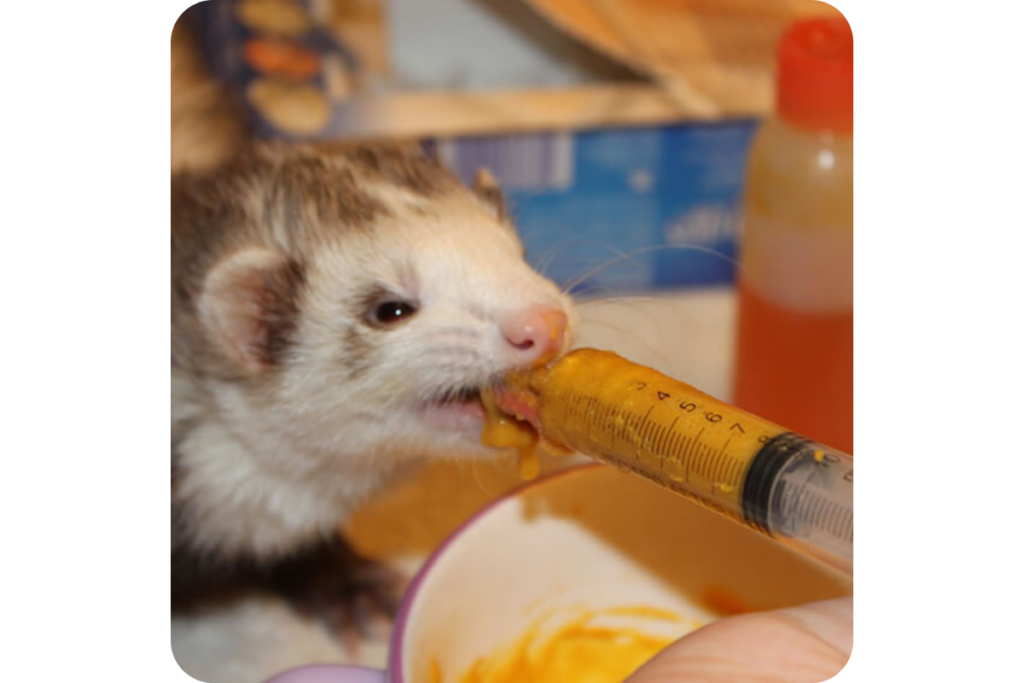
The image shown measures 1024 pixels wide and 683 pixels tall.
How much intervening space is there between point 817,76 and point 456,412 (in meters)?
0.50

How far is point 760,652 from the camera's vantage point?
691mm

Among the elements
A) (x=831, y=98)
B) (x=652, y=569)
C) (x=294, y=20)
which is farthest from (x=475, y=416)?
(x=294, y=20)

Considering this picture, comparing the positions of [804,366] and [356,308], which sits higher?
[356,308]

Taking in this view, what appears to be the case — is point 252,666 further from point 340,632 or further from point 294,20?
point 294,20

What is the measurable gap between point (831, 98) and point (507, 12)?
2.23 feet

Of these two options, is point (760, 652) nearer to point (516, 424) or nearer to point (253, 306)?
point (516, 424)

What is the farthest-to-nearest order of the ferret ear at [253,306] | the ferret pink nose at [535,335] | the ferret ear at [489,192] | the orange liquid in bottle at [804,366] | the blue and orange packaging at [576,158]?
the blue and orange packaging at [576,158] < the orange liquid in bottle at [804,366] < the ferret ear at [489,192] < the ferret ear at [253,306] < the ferret pink nose at [535,335]

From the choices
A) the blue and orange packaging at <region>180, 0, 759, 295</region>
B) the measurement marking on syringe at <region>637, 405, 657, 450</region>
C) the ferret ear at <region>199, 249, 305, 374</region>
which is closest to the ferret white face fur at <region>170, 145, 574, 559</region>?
the ferret ear at <region>199, 249, 305, 374</region>

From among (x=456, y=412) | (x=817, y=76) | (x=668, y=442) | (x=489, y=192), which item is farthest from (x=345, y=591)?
(x=817, y=76)

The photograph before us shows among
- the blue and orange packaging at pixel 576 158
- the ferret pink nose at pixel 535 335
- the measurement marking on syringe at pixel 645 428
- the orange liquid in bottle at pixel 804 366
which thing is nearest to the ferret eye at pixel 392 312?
the ferret pink nose at pixel 535 335

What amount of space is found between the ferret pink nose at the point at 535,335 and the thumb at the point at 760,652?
23 centimetres

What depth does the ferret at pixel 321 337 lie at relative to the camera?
87cm

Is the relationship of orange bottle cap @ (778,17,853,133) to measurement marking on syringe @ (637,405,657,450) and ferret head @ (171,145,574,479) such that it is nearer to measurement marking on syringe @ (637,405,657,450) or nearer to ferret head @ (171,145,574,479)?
ferret head @ (171,145,574,479)

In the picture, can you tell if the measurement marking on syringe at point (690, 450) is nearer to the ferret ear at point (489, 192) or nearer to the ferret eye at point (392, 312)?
the ferret eye at point (392, 312)
